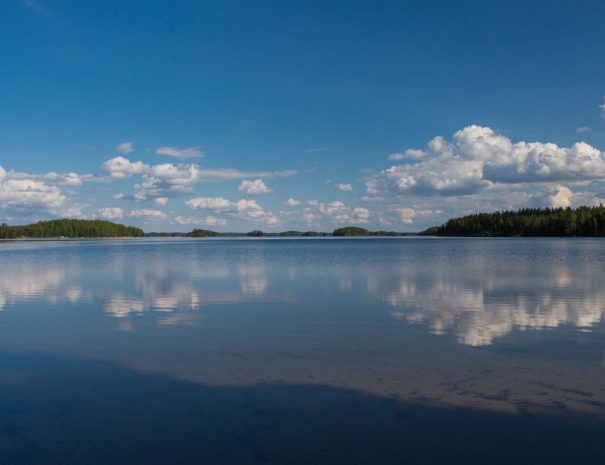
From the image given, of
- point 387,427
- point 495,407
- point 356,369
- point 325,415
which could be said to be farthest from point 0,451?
point 495,407

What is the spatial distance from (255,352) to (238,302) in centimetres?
926

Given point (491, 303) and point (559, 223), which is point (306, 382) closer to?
point (491, 303)

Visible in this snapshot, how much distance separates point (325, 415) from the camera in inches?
329

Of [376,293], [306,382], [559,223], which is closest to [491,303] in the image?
[376,293]

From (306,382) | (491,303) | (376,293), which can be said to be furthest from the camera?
(376,293)

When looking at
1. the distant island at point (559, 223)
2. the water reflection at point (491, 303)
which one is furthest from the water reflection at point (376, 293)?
the distant island at point (559, 223)

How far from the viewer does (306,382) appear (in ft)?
33.2

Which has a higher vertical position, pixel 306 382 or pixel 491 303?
pixel 491 303

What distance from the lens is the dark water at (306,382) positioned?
23.7 ft

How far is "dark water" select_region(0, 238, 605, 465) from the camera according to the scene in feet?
23.7

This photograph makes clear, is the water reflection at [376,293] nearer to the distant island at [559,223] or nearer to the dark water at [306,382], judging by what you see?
the dark water at [306,382]

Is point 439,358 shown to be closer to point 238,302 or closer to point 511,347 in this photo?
point 511,347

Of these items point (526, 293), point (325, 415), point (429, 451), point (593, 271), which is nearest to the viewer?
point (429, 451)

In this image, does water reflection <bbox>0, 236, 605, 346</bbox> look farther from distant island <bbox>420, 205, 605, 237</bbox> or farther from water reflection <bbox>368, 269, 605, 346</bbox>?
distant island <bbox>420, 205, 605, 237</bbox>
